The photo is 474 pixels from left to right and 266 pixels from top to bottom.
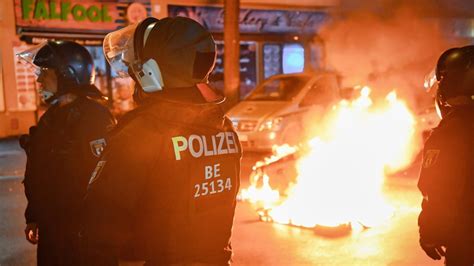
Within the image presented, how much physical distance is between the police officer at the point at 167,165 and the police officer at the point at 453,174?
1.20 meters

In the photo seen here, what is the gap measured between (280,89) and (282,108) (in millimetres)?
1009

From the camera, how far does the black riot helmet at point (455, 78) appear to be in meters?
2.84

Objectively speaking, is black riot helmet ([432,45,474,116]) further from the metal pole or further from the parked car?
the metal pole

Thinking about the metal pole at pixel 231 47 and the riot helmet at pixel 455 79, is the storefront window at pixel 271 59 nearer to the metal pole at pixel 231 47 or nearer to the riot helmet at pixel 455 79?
the metal pole at pixel 231 47

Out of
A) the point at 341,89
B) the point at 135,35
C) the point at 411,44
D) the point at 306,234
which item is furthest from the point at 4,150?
the point at 135,35

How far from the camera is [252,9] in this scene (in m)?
18.5

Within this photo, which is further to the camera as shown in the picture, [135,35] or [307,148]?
[307,148]

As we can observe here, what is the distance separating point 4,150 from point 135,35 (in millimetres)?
11931

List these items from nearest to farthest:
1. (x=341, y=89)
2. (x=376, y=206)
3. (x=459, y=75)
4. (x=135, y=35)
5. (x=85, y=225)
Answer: (x=85, y=225) < (x=135, y=35) < (x=459, y=75) < (x=376, y=206) < (x=341, y=89)

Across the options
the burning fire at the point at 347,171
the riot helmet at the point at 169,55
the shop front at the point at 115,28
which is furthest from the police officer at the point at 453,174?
the shop front at the point at 115,28

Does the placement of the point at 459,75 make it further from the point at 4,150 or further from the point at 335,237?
the point at 4,150

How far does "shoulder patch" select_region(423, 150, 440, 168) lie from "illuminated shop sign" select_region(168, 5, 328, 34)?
1493 centimetres

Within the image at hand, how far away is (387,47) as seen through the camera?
41.0 ft

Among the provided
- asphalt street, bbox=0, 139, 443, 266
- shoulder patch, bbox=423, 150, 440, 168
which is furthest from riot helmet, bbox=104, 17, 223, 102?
asphalt street, bbox=0, 139, 443, 266
